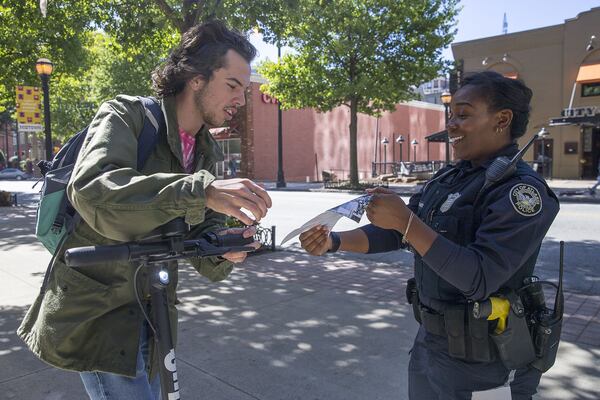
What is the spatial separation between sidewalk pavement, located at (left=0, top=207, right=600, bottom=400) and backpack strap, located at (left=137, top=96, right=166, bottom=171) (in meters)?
2.22

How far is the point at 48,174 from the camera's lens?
5.09 feet

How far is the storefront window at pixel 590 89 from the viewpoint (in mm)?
24844

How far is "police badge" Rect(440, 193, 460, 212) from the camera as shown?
6.22 ft

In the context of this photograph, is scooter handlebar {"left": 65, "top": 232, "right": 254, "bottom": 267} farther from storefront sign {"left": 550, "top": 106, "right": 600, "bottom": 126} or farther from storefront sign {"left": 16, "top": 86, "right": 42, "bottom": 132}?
storefront sign {"left": 550, "top": 106, "right": 600, "bottom": 126}

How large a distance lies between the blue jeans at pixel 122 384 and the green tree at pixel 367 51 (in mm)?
18178

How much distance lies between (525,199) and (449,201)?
1.07 ft

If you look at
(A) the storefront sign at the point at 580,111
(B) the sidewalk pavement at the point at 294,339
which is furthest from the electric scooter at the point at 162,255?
(A) the storefront sign at the point at 580,111

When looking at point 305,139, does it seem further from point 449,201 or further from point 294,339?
point 449,201

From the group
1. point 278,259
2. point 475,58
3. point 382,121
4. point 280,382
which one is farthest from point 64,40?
point 382,121

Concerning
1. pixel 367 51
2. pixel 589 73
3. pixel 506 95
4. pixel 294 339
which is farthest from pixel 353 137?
pixel 506 95

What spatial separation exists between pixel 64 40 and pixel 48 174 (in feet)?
49.2

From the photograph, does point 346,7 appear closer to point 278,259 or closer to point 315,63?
point 315,63

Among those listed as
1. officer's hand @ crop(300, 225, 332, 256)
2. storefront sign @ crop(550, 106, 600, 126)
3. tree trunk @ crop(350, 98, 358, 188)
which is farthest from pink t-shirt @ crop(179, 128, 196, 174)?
storefront sign @ crop(550, 106, 600, 126)

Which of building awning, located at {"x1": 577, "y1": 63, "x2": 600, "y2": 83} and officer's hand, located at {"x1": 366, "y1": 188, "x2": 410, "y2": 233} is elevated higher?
building awning, located at {"x1": 577, "y1": 63, "x2": 600, "y2": 83}
